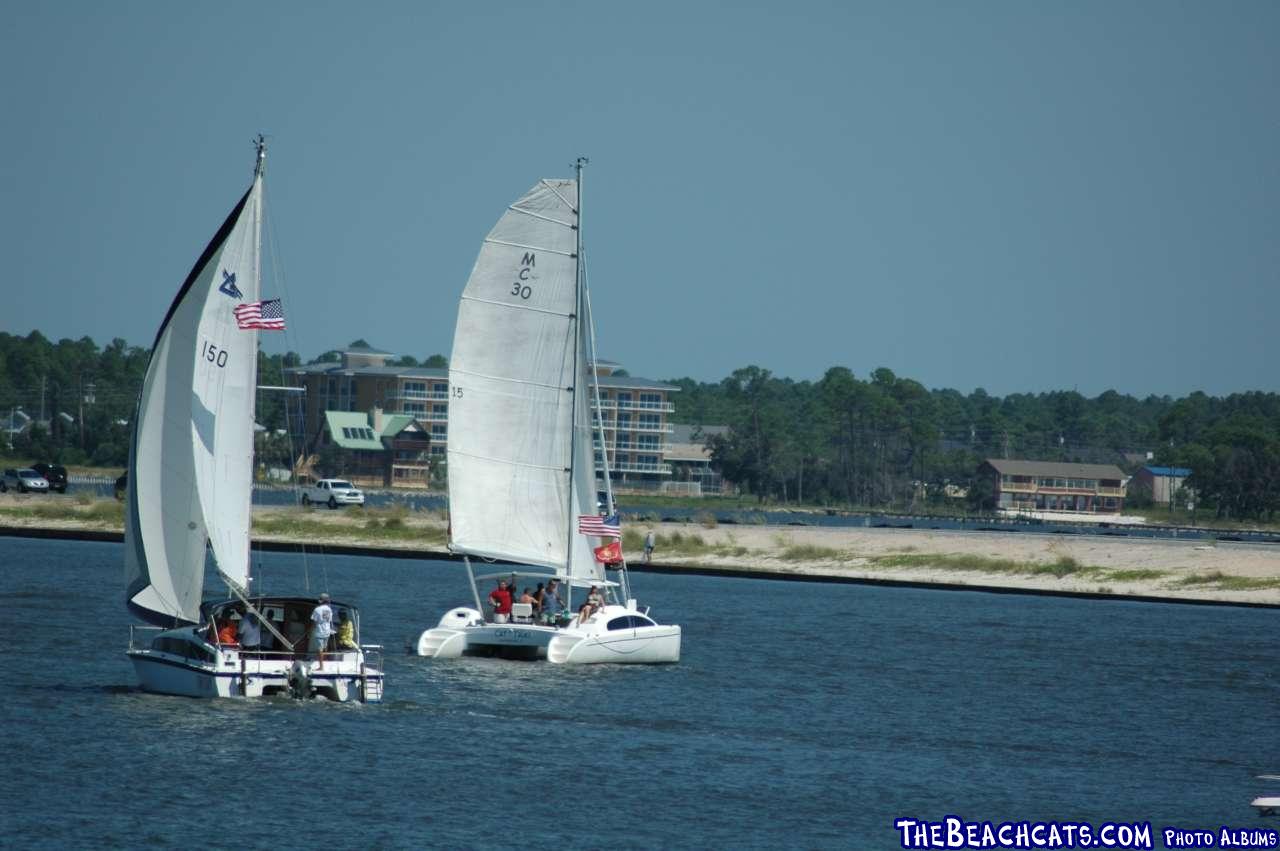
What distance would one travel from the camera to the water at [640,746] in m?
Result: 29.7

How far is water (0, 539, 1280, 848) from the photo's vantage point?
29703 mm

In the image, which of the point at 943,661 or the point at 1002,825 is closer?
the point at 1002,825

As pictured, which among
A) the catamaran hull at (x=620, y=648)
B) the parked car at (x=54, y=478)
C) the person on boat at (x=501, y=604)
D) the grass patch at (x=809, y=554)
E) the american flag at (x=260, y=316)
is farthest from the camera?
the parked car at (x=54, y=478)

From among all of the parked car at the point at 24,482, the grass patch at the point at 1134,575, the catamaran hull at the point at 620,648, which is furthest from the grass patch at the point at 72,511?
the catamaran hull at the point at 620,648

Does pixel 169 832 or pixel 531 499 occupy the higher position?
pixel 531 499

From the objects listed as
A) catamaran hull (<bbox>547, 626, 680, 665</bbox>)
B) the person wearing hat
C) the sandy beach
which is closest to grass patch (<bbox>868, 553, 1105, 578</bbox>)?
the sandy beach

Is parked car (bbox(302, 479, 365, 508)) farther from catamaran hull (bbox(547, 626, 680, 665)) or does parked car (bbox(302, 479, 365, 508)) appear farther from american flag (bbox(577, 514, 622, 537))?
catamaran hull (bbox(547, 626, 680, 665))

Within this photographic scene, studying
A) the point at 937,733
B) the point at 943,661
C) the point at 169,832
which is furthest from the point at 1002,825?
the point at 943,661

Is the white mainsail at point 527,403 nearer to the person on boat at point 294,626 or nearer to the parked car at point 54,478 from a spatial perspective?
the person on boat at point 294,626

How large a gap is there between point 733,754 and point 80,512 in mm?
80230

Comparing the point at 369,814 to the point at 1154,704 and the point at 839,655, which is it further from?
the point at 839,655

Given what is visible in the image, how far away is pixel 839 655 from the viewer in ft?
185

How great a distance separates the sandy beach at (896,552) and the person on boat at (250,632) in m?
59.2

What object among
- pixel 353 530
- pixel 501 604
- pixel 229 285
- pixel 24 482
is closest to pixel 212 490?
pixel 229 285
